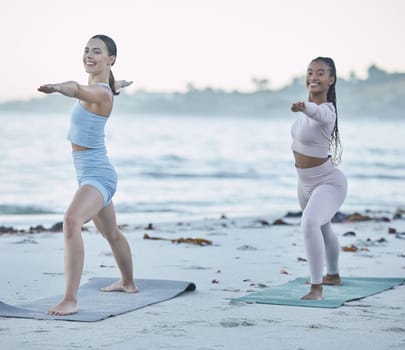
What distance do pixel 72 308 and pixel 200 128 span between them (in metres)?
53.0

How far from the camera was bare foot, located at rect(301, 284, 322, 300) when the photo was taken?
6.58m

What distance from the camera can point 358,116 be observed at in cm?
6288

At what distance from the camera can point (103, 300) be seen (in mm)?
6469

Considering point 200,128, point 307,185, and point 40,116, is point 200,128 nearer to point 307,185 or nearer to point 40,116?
point 40,116

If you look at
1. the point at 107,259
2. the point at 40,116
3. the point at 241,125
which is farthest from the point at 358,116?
the point at 107,259

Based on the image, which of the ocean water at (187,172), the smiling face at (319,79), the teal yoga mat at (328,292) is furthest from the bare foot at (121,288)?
the ocean water at (187,172)

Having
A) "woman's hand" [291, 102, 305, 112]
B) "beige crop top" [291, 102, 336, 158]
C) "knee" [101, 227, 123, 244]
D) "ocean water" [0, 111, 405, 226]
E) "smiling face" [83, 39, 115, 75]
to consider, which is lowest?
"ocean water" [0, 111, 405, 226]

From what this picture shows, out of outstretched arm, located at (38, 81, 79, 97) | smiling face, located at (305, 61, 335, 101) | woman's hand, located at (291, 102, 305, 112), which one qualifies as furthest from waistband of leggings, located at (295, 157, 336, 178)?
outstretched arm, located at (38, 81, 79, 97)

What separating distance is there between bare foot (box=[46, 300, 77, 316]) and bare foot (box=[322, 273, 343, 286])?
213 centimetres

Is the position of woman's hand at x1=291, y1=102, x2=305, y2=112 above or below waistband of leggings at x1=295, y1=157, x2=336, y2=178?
above

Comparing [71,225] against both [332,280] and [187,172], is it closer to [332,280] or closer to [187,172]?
[332,280]

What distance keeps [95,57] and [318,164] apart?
1768mm

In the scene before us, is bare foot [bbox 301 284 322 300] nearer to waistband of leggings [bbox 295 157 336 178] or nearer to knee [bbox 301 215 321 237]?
knee [bbox 301 215 321 237]

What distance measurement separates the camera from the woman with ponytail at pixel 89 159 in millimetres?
6004
